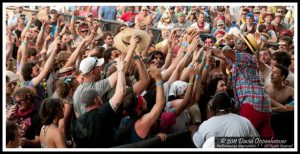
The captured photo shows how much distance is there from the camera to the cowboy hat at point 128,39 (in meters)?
8.53

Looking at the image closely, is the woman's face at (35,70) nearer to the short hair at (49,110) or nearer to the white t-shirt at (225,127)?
the short hair at (49,110)

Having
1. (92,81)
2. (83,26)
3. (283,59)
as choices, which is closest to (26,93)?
(92,81)

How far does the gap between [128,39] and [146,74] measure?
1.97ft

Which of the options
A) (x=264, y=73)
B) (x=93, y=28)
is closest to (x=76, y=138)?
(x=93, y=28)

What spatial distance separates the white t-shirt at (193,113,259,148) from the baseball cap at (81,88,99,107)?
1.32 metres

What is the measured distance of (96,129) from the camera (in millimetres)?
7723

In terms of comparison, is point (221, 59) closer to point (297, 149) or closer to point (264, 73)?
point (264, 73)

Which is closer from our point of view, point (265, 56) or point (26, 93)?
point (26, 93)

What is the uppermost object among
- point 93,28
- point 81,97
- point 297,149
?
point 93,28

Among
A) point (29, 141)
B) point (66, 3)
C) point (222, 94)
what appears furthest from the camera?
point (66, 3)

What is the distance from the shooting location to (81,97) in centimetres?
800

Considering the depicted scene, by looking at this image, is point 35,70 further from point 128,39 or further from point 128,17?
point 128,17

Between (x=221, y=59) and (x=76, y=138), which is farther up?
(x=221, y=59)

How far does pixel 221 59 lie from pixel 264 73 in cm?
59
